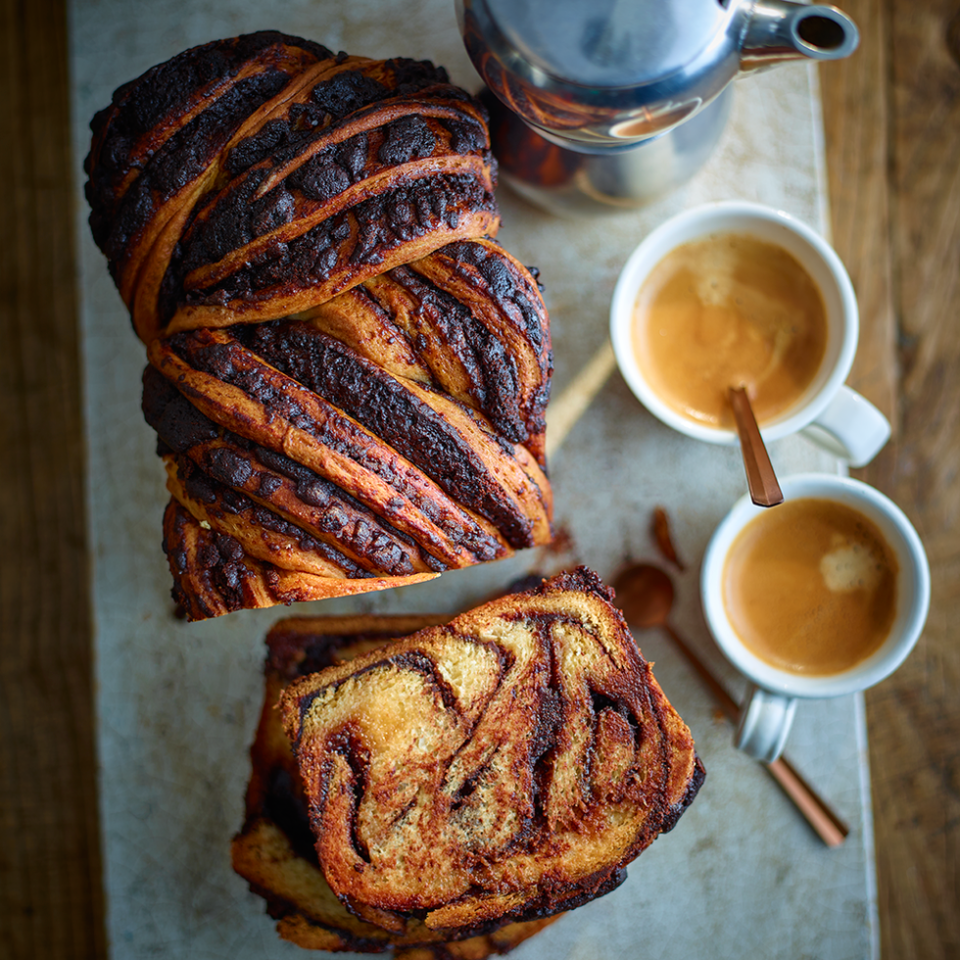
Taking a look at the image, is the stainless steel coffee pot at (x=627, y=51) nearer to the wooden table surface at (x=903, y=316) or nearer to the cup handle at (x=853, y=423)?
the cup handle at (x=853, y=423)

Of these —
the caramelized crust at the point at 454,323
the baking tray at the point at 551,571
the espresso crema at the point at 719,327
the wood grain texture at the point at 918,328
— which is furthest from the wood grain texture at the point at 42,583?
the wood grain texture at the point at 918,328

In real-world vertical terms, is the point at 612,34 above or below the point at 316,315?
above

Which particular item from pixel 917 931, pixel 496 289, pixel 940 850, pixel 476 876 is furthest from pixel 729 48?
pixel 917 931

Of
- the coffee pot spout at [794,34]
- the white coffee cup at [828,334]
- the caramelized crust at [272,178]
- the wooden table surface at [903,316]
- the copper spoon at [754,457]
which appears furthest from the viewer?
the wooden table surface at [903,316]

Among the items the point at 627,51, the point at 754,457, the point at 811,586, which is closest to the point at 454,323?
the point at 627,51

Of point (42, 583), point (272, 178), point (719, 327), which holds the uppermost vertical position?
point (272, 178)

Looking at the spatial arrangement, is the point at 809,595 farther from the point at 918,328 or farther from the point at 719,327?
the point at 918,328
